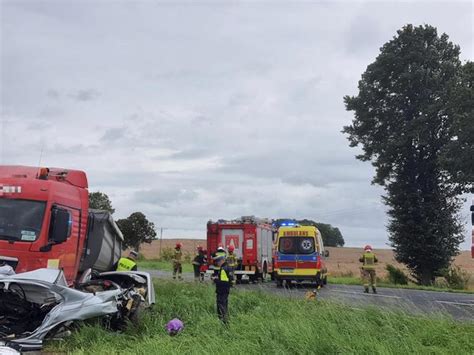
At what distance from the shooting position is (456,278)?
26922mm

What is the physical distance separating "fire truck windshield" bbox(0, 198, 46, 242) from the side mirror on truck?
200 millimetres

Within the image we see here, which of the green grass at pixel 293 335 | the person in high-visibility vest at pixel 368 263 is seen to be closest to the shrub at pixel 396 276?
the person in high-visibility vest at pixel 368 263

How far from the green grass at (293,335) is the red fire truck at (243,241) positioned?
48.7 ft

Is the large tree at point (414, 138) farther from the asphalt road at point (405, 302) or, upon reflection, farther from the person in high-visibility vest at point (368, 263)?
the person in high-visibility vest at point (368, 263)

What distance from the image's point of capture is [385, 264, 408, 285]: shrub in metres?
29.1

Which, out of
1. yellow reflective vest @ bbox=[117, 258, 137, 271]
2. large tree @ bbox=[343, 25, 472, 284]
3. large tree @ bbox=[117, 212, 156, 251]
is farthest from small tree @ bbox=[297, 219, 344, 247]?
yellow reflective vest @ bbox=[117, 258, 137, 271]

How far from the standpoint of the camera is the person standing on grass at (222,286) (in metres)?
9.68

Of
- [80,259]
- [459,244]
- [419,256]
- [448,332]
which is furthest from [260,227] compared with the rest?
[448,332]

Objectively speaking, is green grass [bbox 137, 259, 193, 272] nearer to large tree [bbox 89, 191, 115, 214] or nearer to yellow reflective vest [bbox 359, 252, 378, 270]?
large tree [bbox 89, 191, 115, 214]

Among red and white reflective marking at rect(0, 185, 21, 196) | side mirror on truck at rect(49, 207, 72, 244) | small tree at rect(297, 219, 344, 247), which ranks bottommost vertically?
side mirror on truck at rect(49, 207, 72, 244)

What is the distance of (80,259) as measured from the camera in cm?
1111

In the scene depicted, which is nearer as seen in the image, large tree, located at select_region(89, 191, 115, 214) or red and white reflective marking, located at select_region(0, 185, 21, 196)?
red and white reflective marking, located at select_region(0, 185, 21, 196)

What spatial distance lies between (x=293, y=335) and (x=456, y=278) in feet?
74.4

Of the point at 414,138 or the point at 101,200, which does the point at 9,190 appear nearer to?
the point at 414,138
